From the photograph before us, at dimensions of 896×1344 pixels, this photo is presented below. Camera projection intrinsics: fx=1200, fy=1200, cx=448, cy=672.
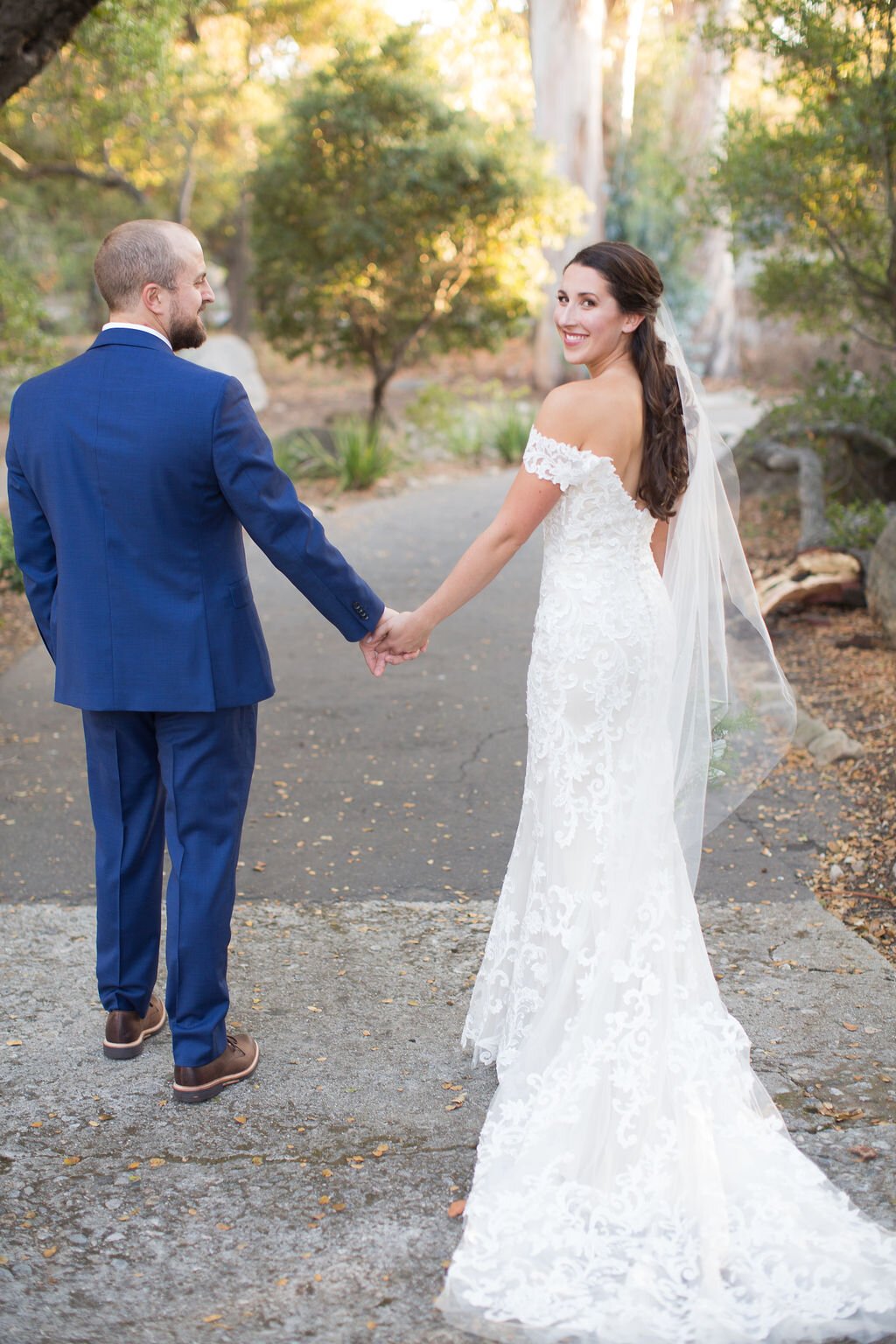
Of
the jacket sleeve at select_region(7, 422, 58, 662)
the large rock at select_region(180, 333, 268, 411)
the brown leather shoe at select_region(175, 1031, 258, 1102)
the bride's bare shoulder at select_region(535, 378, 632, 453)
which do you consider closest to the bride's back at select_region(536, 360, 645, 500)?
the bride's bare shoulder at select_region(535, 378, 632, 453)

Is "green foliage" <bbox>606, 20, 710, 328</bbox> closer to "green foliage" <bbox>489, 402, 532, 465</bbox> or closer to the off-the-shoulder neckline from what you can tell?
"green foliage" <bbox>489, 402, 532, 465</bbox>

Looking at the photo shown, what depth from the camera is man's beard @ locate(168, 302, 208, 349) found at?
3.02 metres

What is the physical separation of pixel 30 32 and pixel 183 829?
184 inches

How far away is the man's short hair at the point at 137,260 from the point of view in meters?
2.92

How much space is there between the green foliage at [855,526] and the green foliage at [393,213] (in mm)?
6570

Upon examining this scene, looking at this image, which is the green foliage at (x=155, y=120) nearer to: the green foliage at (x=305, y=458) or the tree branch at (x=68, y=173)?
the tree branch at (x=68, y=173)

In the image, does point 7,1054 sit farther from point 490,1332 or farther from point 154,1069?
point 490,1332

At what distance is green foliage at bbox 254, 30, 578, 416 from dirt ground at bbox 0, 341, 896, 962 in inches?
73.0

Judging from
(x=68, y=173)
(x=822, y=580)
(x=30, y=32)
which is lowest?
(x=822, y=580)

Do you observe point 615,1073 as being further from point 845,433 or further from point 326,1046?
point 845,433

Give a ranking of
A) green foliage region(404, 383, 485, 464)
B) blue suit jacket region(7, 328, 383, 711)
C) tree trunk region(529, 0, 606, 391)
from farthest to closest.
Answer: tree trunk region(529, 0, 606, 391)
green foliage region(404, 383, 485, 464)
blue suit jacket region(7, 328, 383, 711)

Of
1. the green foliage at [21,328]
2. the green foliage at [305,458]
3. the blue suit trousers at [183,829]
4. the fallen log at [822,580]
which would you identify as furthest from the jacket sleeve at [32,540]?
the green foliage at [305,458]

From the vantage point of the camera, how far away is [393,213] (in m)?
13.1

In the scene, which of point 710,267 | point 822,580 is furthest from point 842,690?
point 710,267
